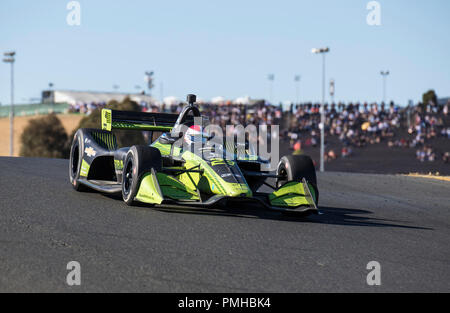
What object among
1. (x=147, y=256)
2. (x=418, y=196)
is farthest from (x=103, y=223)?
(x=418, y=196)

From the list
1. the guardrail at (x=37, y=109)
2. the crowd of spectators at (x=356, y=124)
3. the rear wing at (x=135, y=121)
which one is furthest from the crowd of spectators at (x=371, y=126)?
the guardrail at (x=37, y=109)

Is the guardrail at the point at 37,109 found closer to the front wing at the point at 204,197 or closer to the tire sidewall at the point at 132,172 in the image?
the tire sidewall at the point at 132,172

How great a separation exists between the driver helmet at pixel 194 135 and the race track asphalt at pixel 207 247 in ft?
3.58

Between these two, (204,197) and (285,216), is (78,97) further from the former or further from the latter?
(285,216)

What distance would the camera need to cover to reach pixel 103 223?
23.7ft

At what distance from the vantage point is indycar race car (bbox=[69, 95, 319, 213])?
26.6 ft

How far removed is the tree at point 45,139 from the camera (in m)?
44.8

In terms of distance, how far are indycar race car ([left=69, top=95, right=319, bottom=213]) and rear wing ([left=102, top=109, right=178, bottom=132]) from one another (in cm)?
34

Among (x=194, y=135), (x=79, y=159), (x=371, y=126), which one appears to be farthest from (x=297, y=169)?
(x=371, y=126)

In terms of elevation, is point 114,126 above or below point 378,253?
above

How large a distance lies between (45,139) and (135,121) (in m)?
35.8
